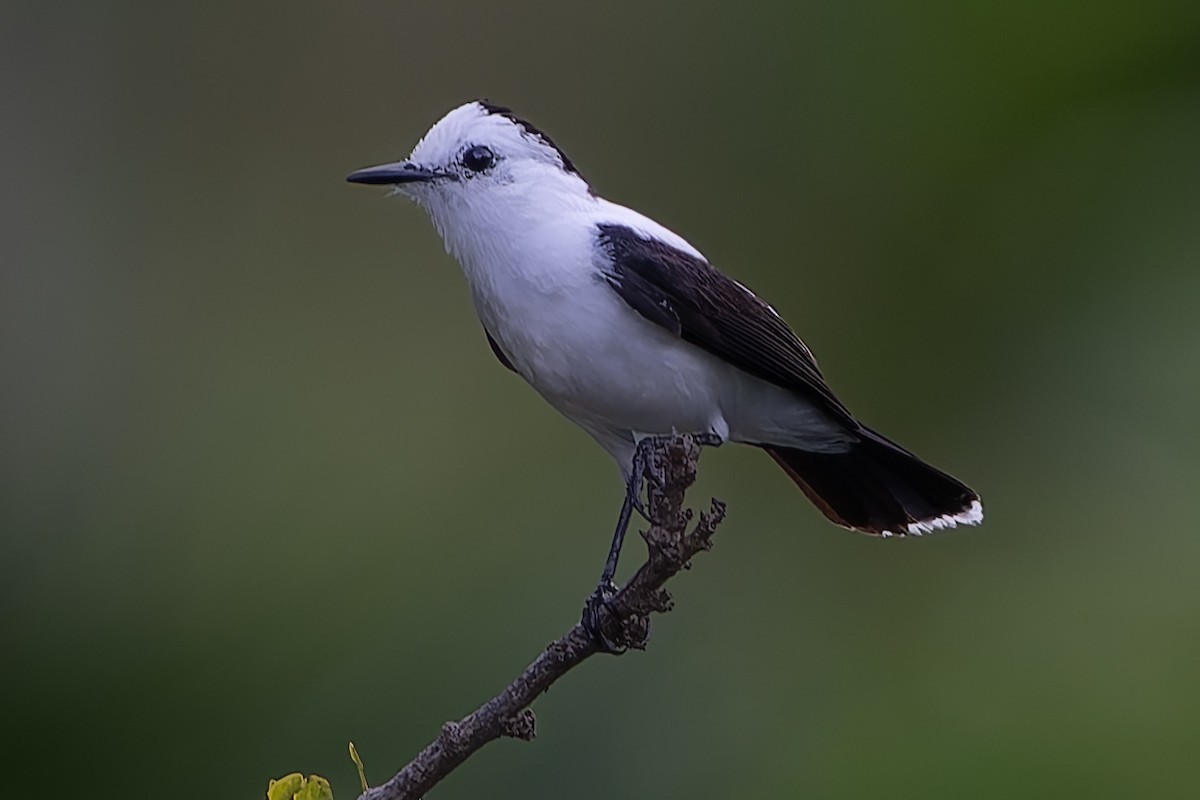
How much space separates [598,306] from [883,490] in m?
0.71

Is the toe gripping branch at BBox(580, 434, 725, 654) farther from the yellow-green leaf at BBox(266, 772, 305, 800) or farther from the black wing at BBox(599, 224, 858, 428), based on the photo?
the yellow-green leaf at BBox(266, 772, 305, 800)

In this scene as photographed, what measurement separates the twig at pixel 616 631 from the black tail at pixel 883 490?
764 mm

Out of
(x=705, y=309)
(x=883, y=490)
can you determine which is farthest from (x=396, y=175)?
(x=883, y=490)

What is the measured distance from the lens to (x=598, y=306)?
2.03 m

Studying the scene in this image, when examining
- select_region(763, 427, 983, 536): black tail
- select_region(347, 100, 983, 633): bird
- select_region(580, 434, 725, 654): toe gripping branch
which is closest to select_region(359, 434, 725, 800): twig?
select_region(580, 434, 725, 654): toe gripping branch

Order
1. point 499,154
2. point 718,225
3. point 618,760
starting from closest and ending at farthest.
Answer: point 499,154 → point 618,760 → point 718,225

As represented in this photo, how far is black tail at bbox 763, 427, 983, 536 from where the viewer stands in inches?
96.0

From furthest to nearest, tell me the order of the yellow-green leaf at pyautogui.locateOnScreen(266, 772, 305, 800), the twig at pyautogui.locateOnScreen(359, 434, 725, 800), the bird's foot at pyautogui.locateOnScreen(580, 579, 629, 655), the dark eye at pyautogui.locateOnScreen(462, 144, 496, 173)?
the dark eye at pyautogui.locateOnScreen(462, 144, 496, 173), the bird's foot at pyautogui.locateOnScreen(580, 579, 629, 655), the twig at pyautogui.locateOnScreen(359, 434, 725, 800), the yellow-green leaf at pyautogui.locateOnScreen(266, 772, 305, 800)

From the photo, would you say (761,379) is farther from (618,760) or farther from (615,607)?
(618,760)

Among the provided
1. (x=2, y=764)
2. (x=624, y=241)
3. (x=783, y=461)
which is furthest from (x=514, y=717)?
(x=2, y=764)

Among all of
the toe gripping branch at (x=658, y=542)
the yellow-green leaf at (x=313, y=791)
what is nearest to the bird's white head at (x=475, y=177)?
the toe gripping branch at (x=658, y=542)

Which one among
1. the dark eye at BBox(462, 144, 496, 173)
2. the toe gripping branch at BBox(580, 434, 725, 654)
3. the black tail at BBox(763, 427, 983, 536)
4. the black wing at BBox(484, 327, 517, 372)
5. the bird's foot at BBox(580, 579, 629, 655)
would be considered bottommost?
the bird's foot at BBox(580, 579, 629, 655)

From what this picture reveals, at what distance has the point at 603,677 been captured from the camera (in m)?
2.94

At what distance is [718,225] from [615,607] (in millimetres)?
1938
